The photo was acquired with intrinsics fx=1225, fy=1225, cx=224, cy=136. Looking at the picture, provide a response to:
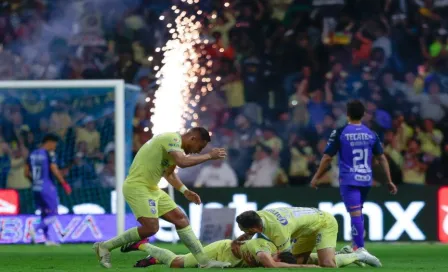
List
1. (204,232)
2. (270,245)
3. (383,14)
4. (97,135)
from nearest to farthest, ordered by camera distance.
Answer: (270,245)
(204,232)
(97,135)
(383,14)

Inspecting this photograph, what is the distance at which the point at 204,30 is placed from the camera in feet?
86.7

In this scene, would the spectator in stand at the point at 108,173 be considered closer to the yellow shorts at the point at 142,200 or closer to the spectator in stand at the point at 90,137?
the spectator in stand at the point at 90,137

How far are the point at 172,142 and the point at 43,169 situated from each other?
9244 mm

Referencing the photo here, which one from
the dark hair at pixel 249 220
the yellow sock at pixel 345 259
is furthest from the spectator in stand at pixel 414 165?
the dark hair at pixel 249 220

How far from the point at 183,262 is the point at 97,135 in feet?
34.6

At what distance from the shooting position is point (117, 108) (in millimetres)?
22406

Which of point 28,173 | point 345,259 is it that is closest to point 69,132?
point 28,173

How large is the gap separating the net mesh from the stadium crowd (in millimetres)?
27

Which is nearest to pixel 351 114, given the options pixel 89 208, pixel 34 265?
pixel 34 265

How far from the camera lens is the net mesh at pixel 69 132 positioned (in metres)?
23.8

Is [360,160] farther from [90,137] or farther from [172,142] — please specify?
[90,137]

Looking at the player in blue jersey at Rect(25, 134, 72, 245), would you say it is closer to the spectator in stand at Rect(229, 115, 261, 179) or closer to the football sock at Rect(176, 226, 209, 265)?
the spectator in stand at Rect(229, 115, 261, 179)

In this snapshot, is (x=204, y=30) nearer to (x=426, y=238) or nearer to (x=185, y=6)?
(x=185, y=6)

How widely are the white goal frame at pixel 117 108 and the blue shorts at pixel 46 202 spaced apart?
131 cm
